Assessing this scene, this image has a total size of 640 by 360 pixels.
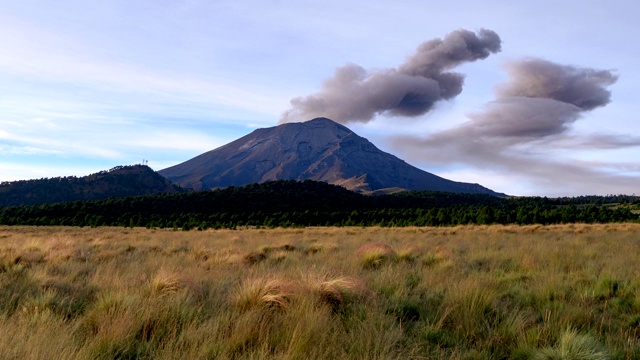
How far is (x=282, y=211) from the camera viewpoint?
75.9 m

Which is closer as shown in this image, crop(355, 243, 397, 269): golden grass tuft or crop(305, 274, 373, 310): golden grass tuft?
crop(305, 274, 373, 310): golden grass tuft

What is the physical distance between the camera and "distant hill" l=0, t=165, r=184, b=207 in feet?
469

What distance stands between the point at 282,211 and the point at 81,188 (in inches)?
4674

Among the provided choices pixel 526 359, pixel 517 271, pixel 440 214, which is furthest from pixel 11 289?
pixel 440 214

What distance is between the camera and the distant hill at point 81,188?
143 m

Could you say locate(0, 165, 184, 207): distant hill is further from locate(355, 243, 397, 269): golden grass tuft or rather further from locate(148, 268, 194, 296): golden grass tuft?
locate(148, 268, 194, 296): golden grass tuft

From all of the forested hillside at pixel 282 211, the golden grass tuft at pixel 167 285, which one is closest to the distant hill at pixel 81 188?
the forested hillside at pixel 282 211

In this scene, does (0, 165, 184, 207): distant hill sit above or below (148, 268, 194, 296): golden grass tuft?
above

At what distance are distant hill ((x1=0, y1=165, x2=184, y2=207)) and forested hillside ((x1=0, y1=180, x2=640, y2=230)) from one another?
7749 centimetres

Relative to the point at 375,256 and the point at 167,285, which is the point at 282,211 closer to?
the point at 375,256

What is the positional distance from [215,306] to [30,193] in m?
177

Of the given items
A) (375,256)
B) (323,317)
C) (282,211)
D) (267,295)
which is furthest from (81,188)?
(323,317)

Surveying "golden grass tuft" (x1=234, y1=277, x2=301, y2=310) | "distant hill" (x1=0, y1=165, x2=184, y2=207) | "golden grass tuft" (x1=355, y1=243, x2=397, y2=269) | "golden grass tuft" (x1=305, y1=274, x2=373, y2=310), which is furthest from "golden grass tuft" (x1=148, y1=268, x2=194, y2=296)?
"distant hill" (x1=0, y1=165, x2=184, y2=207)

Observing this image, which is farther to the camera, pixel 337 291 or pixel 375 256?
pixel 375 256
